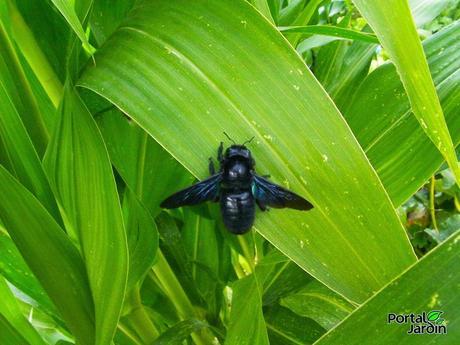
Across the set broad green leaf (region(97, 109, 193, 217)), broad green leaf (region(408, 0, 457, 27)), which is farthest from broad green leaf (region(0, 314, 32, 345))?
broad green leaf (region(408, 0, 457, 27))

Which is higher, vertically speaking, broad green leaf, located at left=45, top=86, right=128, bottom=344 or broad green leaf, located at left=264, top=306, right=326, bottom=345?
broad green leaf, located at left=45, top=86, right=128, bottom=344

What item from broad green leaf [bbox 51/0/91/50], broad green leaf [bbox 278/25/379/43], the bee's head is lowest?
the bee's head

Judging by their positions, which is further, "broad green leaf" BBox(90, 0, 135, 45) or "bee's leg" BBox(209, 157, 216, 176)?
"broad green leaf" BBox(90, 0, 135, 45)

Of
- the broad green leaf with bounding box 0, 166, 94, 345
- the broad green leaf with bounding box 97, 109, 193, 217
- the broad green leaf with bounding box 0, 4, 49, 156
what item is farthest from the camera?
the broad green leaf with bounding box 97, 109, 193, 217

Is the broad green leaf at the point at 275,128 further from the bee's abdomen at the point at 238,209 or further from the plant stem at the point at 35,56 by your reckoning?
the plant stem at the point at 35,56

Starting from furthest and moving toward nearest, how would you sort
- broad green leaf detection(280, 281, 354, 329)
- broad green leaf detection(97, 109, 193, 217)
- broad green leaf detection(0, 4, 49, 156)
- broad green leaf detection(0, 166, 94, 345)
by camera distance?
1. broad green leaf detection(280, 281, 354, 329)
2. broad green leaf detection(97, 109, 193, 217)
3. broad green leaf detection(0, 4, 49, 156)
4. broad green leaf detection(0, 166, 94, 345)

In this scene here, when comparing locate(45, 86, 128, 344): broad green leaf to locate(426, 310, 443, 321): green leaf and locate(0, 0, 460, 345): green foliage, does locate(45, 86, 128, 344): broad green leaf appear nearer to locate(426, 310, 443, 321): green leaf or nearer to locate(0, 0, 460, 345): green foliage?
locate(0, 0, 460, 345): green foliage

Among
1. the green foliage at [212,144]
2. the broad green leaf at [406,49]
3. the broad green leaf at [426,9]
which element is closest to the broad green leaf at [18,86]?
the green foliage at [212,144]
